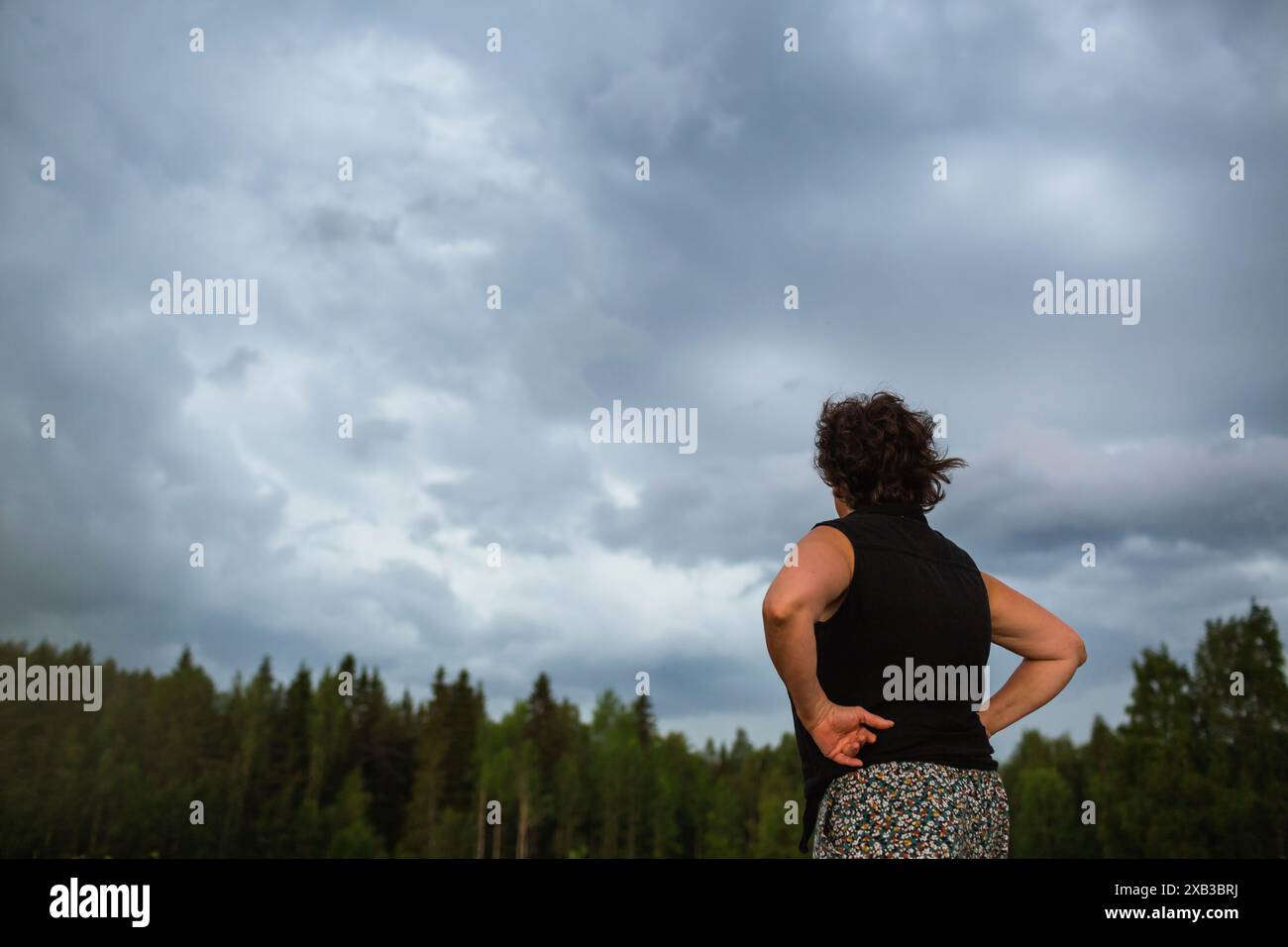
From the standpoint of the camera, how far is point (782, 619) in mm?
3746

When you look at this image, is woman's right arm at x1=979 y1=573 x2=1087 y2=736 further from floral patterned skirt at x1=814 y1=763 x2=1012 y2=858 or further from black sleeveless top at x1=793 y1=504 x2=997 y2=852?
floral patterned skirt at x1=814 y1=763 x2=1012 y2=858

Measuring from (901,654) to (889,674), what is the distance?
86 mm

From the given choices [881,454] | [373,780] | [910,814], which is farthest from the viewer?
[373,780]

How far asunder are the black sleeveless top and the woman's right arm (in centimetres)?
48

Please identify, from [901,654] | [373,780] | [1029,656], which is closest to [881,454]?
[901,654]

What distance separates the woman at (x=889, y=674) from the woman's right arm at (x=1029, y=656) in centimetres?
31

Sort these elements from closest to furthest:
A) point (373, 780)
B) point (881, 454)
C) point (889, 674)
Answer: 1. point (889, 674)
2. point (881, 454)
3. point (373, 780)

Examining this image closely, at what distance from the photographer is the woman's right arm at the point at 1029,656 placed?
4.65 m

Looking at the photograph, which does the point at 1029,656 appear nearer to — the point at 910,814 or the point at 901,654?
the point at 901,654

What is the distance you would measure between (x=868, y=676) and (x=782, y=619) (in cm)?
53

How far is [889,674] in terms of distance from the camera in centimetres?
405

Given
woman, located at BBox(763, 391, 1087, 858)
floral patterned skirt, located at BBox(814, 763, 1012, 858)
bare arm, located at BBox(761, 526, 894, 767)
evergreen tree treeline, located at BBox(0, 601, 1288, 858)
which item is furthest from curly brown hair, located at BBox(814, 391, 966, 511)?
evergreen tree treeline, located at BBox(0, 601, 1288, 858)

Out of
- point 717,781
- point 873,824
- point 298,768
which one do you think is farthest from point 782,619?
point 717,781
